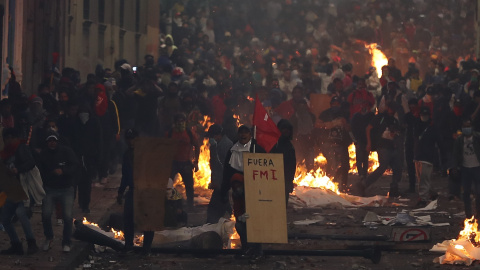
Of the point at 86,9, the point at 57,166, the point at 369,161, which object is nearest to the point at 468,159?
the point at 57,166

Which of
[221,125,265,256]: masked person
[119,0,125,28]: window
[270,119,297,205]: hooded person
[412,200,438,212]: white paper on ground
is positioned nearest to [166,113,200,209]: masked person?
[270,119,297,205]: hooded person

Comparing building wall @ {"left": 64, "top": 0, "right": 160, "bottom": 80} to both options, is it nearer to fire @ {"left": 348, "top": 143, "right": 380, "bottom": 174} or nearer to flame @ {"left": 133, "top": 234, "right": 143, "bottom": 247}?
fire @ {"left": 348, "top": 143, "right": 380, "bottom": 174}

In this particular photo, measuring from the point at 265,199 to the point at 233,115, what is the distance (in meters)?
10.1

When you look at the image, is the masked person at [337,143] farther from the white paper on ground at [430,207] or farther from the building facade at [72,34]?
the building facade at [72,34]

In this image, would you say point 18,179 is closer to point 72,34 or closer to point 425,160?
point 425,160

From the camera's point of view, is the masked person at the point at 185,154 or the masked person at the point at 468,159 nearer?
Result: the masked person at the point at 468,159

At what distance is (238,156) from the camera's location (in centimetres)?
1496

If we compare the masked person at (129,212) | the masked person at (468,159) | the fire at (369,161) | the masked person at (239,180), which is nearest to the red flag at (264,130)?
the masked person at (239,180)

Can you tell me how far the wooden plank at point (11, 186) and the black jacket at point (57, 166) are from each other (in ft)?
1.78

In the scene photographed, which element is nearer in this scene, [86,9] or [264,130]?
[264,130]

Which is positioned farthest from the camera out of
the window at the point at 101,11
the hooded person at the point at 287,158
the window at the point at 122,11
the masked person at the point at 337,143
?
the window at the point at 122,11

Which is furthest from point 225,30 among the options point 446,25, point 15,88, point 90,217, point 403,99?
point 90,217

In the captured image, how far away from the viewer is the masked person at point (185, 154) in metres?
19.7

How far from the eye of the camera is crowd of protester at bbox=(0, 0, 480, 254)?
52.8 ft
